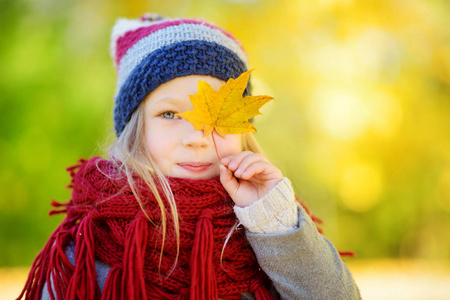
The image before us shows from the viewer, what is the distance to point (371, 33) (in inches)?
185

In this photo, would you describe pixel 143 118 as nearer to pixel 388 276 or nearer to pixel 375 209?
pixel 388 276

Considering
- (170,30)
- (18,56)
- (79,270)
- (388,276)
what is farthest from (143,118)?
(388,276)

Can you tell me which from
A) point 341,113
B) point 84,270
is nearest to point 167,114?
point 84,270

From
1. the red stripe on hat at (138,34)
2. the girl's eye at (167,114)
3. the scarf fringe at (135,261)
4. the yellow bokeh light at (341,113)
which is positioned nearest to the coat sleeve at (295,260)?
the scarf fringe at (135,261)

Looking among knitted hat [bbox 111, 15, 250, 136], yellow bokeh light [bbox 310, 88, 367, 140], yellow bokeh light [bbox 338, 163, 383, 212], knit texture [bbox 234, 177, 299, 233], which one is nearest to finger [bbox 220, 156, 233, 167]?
knit texture [bbox 234, 177, 299, 233]

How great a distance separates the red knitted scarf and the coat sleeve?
0.09m

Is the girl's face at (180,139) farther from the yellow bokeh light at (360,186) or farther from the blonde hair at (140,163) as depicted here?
the yellow bokeh light at (360,186)

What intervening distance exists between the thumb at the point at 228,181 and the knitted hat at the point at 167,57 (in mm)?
353

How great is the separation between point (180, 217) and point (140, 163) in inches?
9.7

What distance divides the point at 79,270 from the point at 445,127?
490cm

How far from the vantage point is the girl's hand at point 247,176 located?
136 cm

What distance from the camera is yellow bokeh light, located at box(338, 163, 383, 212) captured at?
482 centimetres

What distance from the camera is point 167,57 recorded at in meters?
1.48

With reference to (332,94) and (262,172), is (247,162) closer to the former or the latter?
(262,172)
